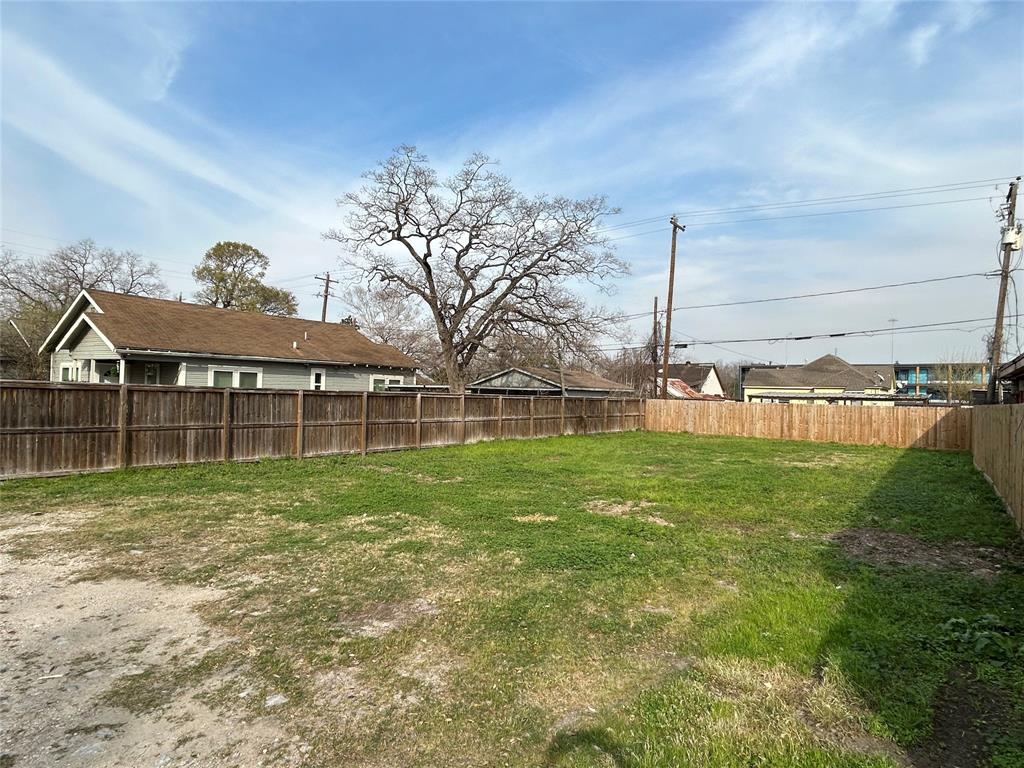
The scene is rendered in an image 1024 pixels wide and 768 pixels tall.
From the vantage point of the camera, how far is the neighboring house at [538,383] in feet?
106

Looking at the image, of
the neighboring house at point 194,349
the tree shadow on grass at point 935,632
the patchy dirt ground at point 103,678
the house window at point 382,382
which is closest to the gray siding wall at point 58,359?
the neighboring house at point 194,349

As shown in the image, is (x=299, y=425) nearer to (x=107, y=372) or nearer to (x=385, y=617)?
(x=385, y=617)

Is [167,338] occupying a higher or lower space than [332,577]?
higher

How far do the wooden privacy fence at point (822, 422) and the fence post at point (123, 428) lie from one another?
67.2ft

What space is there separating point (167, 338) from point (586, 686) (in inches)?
732

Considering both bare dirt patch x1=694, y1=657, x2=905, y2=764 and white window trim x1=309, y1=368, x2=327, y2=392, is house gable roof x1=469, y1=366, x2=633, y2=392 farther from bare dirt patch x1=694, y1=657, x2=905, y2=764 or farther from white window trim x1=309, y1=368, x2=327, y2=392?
bare dirt patch x1=694, y1=657, x2=905, y2=764

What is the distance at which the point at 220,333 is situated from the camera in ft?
64.2

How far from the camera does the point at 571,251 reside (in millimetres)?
27062

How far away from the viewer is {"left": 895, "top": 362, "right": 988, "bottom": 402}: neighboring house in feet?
129

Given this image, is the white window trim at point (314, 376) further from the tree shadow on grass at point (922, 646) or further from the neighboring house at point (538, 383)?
the tree shadow on grass at point (922, 646)

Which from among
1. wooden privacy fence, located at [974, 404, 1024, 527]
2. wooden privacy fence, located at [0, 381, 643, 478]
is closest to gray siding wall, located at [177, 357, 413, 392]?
wooden privacy fence, located at [0, 381, 643, 478]

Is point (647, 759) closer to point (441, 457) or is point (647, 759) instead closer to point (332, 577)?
point (332, 577)

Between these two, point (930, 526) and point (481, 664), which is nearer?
point (481, 664)

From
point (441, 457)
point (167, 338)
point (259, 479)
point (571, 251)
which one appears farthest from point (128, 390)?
point (571, 251)
